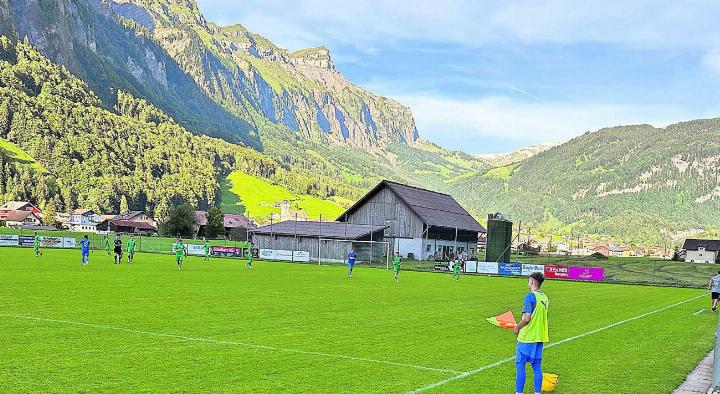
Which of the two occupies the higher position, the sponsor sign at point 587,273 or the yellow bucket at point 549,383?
the sponsor sign at point 587,273

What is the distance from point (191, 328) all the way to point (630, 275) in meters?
63.6

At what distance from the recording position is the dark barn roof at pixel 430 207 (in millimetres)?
92875

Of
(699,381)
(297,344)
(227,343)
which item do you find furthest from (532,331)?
(227,343)

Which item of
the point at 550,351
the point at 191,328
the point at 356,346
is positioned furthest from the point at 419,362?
the point at 191,328

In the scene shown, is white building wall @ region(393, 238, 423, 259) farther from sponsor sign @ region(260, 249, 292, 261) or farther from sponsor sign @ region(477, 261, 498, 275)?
sponsor sign @ region(477, 261, 498, 275)

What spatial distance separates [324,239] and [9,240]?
114 ft

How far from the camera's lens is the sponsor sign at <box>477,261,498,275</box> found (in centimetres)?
6984

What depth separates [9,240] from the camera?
78.1 m

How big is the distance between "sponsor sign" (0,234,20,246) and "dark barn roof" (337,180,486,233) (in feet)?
130

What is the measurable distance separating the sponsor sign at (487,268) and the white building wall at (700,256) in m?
108

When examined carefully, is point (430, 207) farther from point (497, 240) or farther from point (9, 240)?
point (9, 240)

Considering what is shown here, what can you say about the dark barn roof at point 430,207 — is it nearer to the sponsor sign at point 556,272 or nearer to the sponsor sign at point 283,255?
the sponsor sign at point 283,255

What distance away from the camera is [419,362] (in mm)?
14266

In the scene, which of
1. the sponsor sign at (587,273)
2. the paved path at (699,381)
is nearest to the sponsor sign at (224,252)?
the sponsor sign at (587,273)
